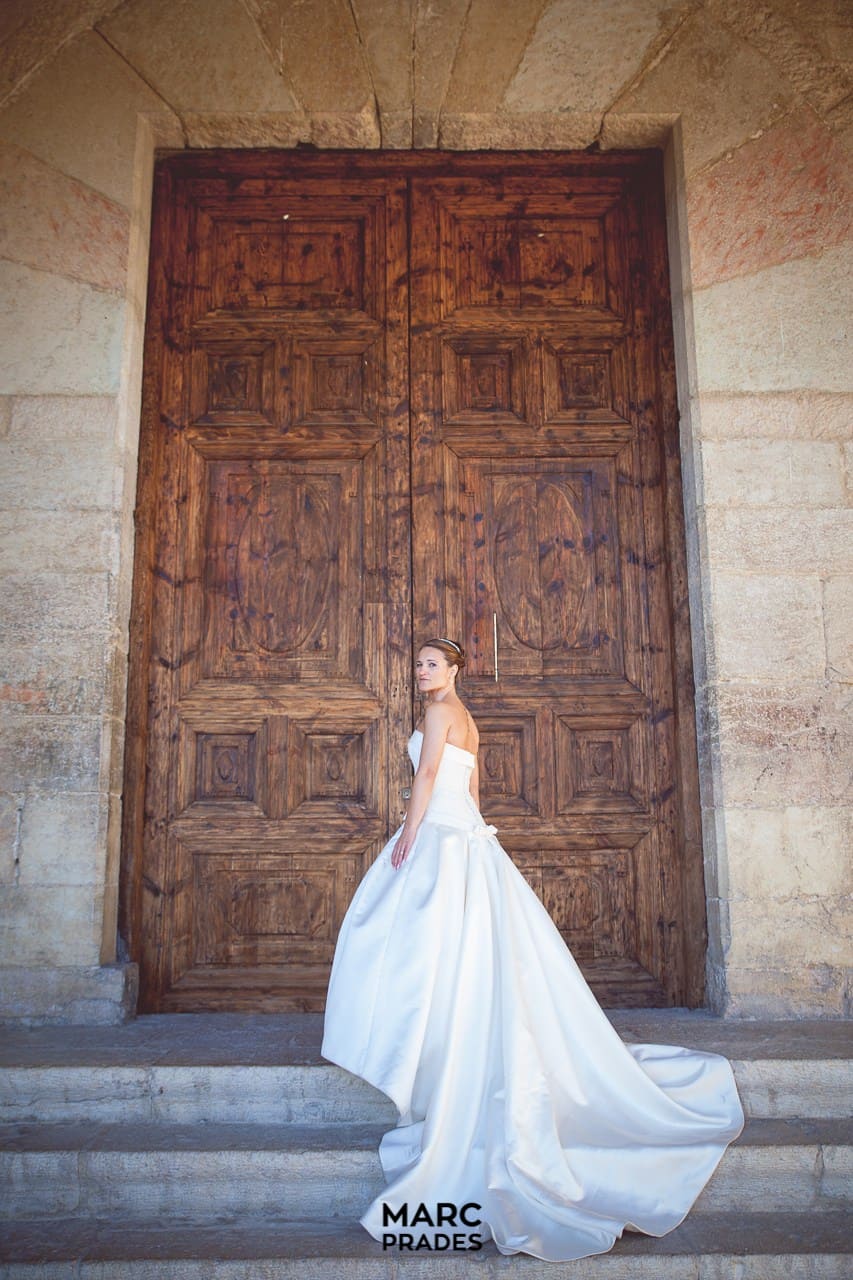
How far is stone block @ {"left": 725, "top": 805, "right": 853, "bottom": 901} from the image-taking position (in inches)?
167

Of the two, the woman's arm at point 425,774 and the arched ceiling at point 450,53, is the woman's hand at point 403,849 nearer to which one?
the woman's arm at point 425,774

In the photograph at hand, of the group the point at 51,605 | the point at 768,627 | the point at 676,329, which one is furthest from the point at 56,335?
the point at 768,627

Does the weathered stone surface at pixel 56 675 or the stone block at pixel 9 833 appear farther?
the weathered stone surface at pixel 56 675

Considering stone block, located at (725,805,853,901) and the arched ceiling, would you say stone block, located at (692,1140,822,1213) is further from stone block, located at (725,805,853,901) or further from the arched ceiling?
the arched ceiling

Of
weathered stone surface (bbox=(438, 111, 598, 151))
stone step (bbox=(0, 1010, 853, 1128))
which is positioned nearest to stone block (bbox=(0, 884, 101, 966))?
stone step (bbox=(0, 1010, 853, 1128))

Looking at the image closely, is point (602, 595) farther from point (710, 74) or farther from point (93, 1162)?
point (93, 1162)

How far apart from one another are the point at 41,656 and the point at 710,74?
4.20 m

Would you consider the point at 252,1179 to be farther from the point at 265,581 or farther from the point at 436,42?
the point at 436,42

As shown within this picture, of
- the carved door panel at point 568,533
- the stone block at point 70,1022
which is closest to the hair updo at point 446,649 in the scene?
the carved door panel at point 568,533

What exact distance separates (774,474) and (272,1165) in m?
3.45

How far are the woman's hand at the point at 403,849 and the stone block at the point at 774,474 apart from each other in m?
2.11

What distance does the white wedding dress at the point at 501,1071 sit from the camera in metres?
2.81

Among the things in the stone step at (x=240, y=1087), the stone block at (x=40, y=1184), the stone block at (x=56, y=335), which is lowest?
the stone block at (x=40, y=1184)

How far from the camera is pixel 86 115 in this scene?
489 cm
